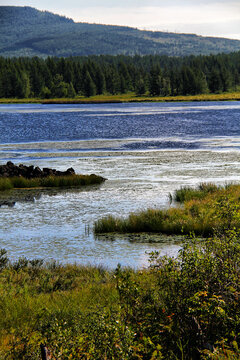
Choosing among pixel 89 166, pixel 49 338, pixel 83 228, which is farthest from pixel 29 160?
pixel 49 338

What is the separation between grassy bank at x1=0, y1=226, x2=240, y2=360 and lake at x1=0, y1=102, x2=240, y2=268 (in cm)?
227

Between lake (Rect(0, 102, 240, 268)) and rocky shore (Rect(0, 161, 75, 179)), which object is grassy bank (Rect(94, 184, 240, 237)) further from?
rocky shore (Rect(0, 161, 75, 179))

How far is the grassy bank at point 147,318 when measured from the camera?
22.0 ft

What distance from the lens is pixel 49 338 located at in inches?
282

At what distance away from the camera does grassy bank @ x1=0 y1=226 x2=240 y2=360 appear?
264 inches

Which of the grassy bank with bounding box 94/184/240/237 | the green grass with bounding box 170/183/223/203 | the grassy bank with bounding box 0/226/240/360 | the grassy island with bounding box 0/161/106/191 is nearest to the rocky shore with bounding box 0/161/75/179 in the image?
the grassy island with bounding box 0/161/106/191

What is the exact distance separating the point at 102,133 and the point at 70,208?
47626 millimetres

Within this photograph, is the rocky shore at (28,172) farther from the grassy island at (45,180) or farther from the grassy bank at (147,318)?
the grassy bank at (147,318)

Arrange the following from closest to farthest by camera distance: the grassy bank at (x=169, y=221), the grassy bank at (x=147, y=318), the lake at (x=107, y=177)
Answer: the grassy bank at (x=147, y=318) < the lake at (x=107, y=177) < the grassy bank at (x=169, y=221)

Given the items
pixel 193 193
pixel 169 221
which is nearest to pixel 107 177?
pixel 193 193

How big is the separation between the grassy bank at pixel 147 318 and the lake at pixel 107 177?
227 centimetres

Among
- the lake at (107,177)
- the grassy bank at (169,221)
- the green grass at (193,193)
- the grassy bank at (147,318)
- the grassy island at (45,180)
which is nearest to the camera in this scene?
the grassy bank at (147,318)

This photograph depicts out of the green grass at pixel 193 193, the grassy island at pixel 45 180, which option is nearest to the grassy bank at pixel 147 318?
the green grass at pixel 193 193

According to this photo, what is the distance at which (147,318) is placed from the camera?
782 centimetres
